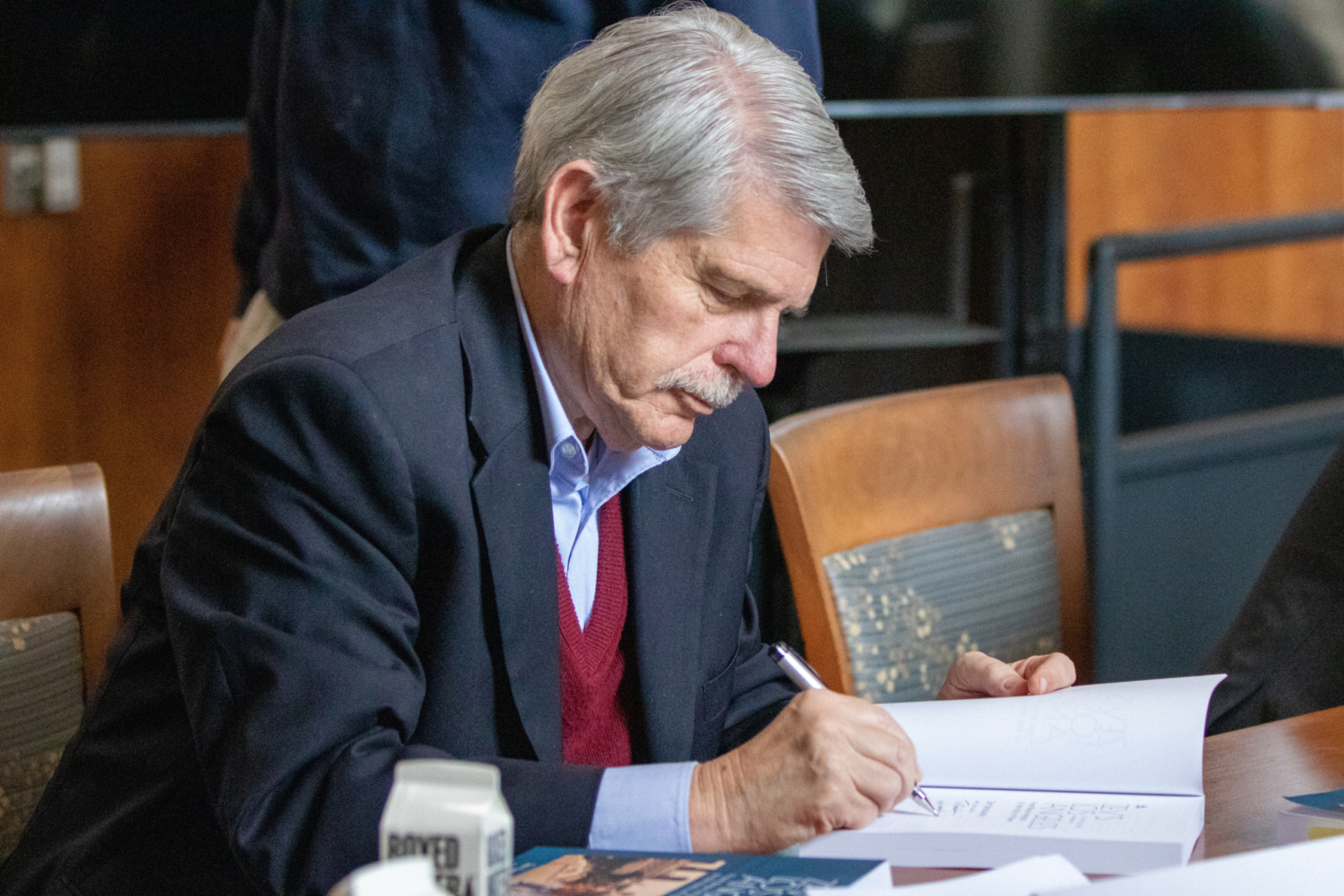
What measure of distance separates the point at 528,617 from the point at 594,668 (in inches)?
4.4

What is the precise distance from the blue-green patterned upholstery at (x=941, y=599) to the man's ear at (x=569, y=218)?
46 cm

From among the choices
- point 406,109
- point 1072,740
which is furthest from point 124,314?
point 1072,740

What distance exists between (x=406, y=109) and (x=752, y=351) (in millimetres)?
674

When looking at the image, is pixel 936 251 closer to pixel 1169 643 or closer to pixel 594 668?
pixel 1169 643

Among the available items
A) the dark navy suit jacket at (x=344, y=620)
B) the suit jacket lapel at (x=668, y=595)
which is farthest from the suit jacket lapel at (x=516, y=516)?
the suit jacket lapel at (x=668, y=595)

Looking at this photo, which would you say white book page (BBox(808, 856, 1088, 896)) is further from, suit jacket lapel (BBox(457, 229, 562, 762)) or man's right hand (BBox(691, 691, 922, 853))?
suit jacket lapel (BBox(457, 229, 562, 762))

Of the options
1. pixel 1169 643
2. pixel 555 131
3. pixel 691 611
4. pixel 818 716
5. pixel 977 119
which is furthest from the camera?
pixel 977 119

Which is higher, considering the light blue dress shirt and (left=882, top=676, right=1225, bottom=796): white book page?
the light blue dress shirt

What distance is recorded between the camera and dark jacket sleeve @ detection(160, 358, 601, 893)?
2.96ft

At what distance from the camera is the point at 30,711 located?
1146 millimetres

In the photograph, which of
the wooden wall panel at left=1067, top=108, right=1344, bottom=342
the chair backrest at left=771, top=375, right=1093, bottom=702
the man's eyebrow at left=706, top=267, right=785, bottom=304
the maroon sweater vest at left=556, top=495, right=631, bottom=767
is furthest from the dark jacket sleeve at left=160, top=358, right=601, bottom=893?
the wooden wall panel at left=1067, top=108, right=1344, bottom=342

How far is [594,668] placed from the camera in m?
1.15

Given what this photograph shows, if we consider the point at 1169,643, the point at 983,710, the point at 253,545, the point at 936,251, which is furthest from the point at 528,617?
the point at 936,251

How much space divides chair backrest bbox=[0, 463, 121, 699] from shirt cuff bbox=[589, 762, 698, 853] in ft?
1.65
